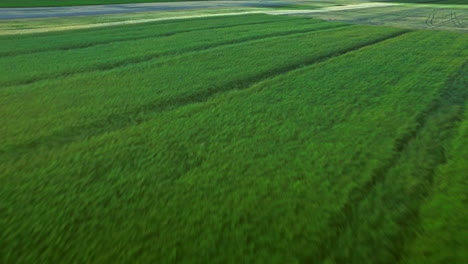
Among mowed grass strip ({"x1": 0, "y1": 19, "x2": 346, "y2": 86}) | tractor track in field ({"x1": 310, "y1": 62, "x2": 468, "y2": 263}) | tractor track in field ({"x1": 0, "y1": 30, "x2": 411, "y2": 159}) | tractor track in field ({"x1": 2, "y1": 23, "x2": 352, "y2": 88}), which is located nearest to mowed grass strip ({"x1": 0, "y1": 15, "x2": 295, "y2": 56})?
mowed grass strip ({"x1": 0, "y1": 19, "x2": 346, "y2": 86})

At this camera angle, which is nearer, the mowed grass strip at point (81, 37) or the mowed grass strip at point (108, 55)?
the mowed grass strip at point (108, 55)

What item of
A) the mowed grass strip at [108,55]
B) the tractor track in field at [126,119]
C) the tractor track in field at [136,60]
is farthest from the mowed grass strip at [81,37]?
the tractor track in field at [126,119]

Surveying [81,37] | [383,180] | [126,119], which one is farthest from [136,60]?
[383,180]

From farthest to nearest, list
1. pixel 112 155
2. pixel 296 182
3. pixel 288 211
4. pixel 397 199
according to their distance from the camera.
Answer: pixel 112 155, pixel 296 182, pixel 397 199, pixel 288 211

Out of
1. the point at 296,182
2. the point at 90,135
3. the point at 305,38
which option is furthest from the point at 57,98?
the point at 305,38

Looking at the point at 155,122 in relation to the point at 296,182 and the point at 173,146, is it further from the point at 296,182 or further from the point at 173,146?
the point at 296,182

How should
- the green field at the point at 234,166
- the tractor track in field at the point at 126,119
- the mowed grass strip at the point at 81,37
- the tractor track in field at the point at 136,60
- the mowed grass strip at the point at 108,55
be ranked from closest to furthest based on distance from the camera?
the green field at the point at 234,166, the tractor track in field at the point at 126,119, the tractor track in field at the point at 136,60, the mowed grass strip at the point at 108,55, the mowed grass strip at the point at 81,37

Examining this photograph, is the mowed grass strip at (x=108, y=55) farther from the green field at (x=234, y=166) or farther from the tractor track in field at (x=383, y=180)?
the tractor track in field at (x=383, y=180)
